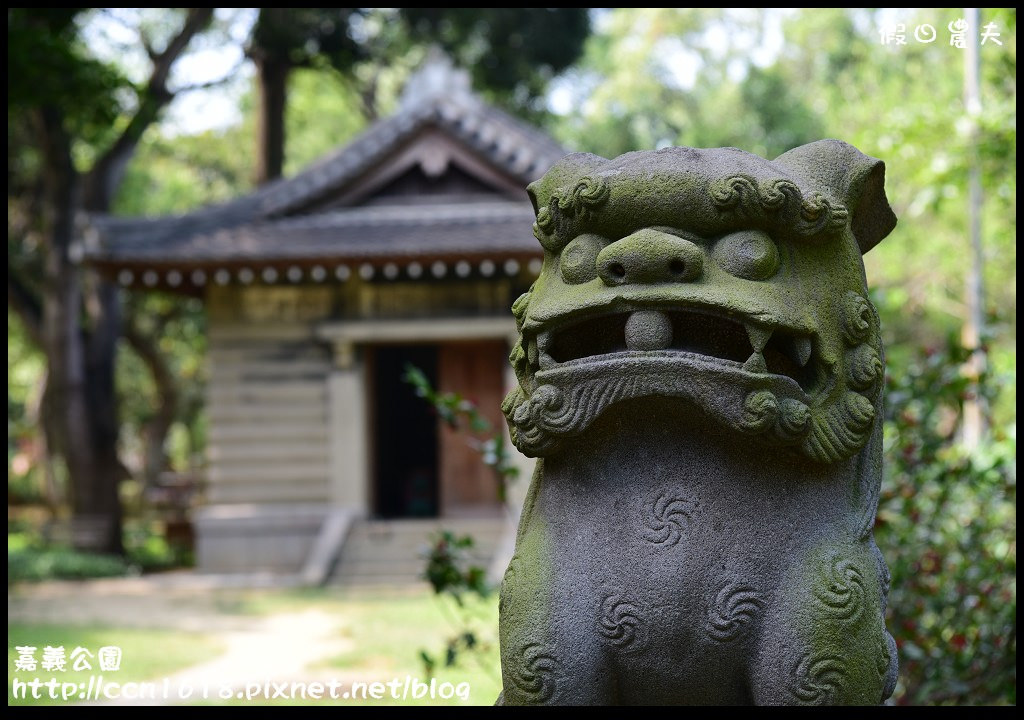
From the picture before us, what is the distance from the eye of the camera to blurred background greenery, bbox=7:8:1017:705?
15.7ft

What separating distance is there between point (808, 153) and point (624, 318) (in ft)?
2.07

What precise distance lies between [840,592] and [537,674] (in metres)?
0.67

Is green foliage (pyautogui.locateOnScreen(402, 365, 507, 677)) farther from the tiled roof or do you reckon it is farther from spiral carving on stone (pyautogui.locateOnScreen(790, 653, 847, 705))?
the tiled roof

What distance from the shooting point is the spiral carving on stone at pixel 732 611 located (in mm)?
2375

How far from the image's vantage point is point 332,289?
12.2 metres

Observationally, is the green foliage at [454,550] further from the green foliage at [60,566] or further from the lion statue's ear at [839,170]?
the green foliage at [60,566]

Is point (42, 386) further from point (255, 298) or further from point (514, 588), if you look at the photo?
point (514, 588)

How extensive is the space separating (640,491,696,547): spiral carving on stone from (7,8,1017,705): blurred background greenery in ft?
7.23

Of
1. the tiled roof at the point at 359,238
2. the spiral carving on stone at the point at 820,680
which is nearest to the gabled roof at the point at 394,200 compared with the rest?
the tiled roof at the point at 359,238

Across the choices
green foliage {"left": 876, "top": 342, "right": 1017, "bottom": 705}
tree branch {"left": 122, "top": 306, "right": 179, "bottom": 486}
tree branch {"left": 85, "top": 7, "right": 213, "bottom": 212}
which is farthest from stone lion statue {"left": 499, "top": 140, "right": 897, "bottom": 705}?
tree branch {"left": 122, "top": 306, "right": 179, "bottom": 486}

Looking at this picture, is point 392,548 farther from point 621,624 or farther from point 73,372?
point 621,624

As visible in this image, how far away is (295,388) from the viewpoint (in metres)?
12.2

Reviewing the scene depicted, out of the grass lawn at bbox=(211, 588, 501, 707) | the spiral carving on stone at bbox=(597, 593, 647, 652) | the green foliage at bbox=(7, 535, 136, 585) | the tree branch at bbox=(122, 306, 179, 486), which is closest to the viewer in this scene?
the spiral carving on stone at bbox=(597, 593, 647, 652)

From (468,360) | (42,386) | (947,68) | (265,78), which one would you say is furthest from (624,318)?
(947,68)
